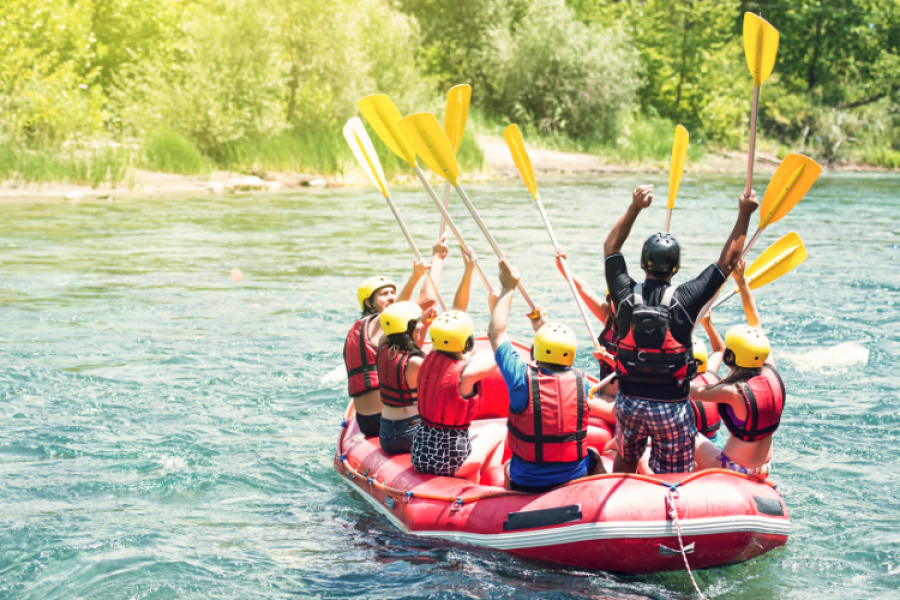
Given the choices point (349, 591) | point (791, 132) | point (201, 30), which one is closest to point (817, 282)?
point (349, 591)

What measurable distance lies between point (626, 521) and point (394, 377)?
4.81 feet

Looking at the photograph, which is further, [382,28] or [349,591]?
[382,28]

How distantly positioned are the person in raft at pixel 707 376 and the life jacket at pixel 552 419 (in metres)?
0.94

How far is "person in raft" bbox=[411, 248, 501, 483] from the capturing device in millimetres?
4406

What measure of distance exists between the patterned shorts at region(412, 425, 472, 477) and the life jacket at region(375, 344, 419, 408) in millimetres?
244

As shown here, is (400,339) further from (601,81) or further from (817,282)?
(601,81)

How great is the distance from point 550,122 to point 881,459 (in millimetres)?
26377

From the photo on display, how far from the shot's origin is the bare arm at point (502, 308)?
413cm

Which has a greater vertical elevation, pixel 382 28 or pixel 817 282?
pixel 382 28

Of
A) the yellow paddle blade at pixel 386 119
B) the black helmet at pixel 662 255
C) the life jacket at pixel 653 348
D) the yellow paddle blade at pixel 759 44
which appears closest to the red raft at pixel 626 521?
the life jacket at pixel 653 348

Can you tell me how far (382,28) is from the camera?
85.8ft

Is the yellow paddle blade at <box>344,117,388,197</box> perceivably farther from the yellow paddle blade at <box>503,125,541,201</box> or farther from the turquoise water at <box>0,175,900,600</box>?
the turquoise water at <box>0,175,900,600</box>

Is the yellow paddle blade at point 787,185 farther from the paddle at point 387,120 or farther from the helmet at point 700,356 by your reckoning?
the paddle at point 387,120

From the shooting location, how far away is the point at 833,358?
8.09 metres
